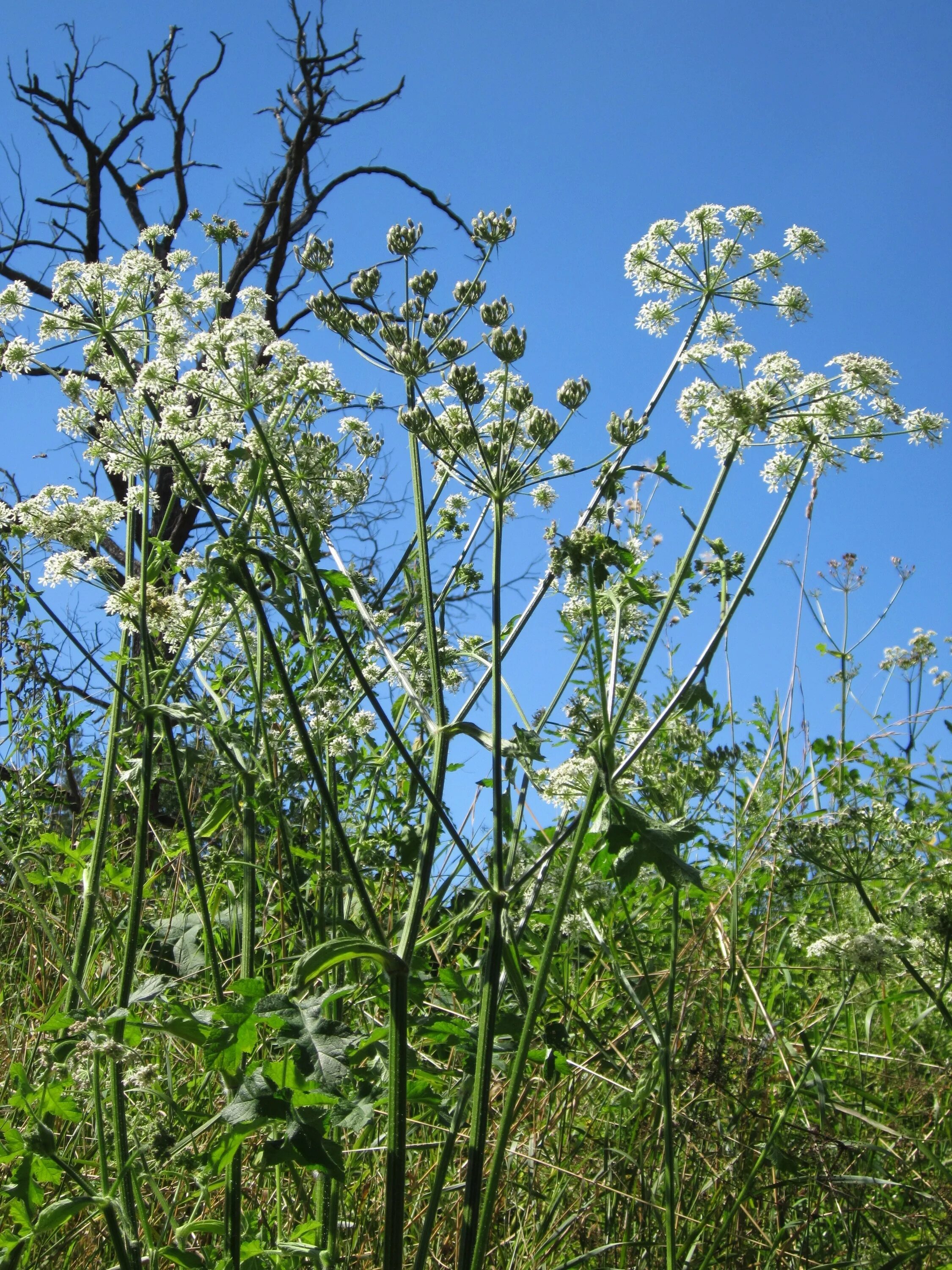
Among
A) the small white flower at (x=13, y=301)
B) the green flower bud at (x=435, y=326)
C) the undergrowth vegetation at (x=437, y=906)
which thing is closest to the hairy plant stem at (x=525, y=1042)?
the undergrowth vegetation at (x=437, y=906)

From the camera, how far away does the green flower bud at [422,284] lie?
2615mm

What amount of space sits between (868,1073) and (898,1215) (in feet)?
3.08

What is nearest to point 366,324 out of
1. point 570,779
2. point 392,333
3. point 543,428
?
point 392,333

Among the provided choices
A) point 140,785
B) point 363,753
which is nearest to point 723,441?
point 363,753

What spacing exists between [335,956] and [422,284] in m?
1.73

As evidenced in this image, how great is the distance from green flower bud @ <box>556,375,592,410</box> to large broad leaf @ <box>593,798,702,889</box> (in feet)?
3.57

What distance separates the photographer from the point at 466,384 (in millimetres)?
2410

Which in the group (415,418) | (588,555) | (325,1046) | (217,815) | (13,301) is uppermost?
(13,301)

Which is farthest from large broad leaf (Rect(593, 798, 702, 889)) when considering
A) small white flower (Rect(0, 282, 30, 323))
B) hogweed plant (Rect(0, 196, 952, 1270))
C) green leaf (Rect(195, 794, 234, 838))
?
small white flower (Rect(0, 282, 30, 323))

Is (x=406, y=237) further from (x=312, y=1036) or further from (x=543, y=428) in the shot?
(x=312, y=1036)

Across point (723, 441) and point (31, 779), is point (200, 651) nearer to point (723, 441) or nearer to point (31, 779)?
point (723, 441)

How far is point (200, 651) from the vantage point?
122 inches

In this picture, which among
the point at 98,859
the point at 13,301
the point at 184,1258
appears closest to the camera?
the point at 184,1258

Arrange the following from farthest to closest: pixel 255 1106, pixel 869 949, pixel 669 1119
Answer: pixel 869 949 → pixel 669 1119 → pixel 255 1106
